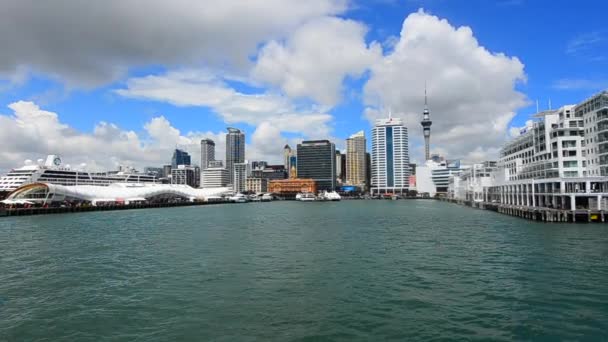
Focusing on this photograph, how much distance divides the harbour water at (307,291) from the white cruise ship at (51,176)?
10194 centimetres

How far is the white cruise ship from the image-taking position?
405 feet

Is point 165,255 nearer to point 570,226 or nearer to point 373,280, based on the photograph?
point 373,280

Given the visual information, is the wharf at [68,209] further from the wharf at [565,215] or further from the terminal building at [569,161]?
the terminal building at [569,161]

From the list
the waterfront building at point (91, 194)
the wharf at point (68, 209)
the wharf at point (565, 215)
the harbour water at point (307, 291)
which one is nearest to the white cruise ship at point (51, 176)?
the waterfront building at point (91, 194)

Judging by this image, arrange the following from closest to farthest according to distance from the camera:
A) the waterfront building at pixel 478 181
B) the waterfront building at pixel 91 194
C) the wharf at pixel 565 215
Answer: the wharf at pixel 565 215
the waterfront building at pixel 91 194
the waterfront building at pixel 478 181

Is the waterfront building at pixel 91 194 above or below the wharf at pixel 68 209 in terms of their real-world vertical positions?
above

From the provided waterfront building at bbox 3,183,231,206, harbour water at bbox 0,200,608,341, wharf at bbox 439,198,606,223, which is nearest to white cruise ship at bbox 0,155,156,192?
waterfront building at bbox 3,183,231,206

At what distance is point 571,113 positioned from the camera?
7462cm

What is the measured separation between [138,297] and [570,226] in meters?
54.3

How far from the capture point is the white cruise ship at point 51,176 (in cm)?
12331

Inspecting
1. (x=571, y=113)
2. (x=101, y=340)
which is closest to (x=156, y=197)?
(x=571, y=113)

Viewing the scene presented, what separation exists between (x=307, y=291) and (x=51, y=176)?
142 metres

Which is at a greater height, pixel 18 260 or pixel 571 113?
pixel 571 113

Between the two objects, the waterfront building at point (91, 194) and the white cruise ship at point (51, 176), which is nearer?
the waterfront building at point (91, 194)
